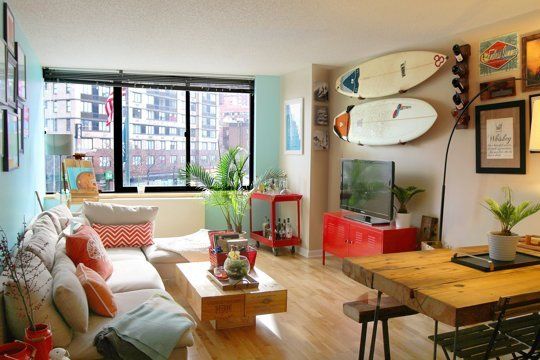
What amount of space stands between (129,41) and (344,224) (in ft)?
9.49

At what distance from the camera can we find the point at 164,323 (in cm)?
236

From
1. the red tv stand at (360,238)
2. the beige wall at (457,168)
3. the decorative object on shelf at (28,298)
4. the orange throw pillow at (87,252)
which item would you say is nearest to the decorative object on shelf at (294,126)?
the red tv stand at (360,238)

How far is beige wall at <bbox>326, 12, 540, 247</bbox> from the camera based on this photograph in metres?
3.49

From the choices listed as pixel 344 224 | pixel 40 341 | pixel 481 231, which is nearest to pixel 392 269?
pixel 40 341

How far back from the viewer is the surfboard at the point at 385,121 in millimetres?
4332

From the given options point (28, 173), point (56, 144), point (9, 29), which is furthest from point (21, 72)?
point (56, 144)

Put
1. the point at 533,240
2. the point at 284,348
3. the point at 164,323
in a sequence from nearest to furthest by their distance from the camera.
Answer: the point at 164,323, the point at 533,240, the point at 284,348

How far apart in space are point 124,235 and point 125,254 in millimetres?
372

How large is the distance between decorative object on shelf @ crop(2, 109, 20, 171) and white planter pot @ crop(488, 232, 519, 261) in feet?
9.86

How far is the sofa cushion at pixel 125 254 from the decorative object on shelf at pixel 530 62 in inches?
136

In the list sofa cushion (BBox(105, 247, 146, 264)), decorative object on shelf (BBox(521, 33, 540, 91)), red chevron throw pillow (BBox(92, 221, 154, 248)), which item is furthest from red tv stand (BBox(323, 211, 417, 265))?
sofa cushion (BBox(105, 247, 146, 264))

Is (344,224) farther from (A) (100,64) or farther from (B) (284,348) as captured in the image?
(A) (100,64)

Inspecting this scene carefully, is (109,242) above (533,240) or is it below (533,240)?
below

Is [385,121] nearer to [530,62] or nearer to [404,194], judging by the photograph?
[404,194]
